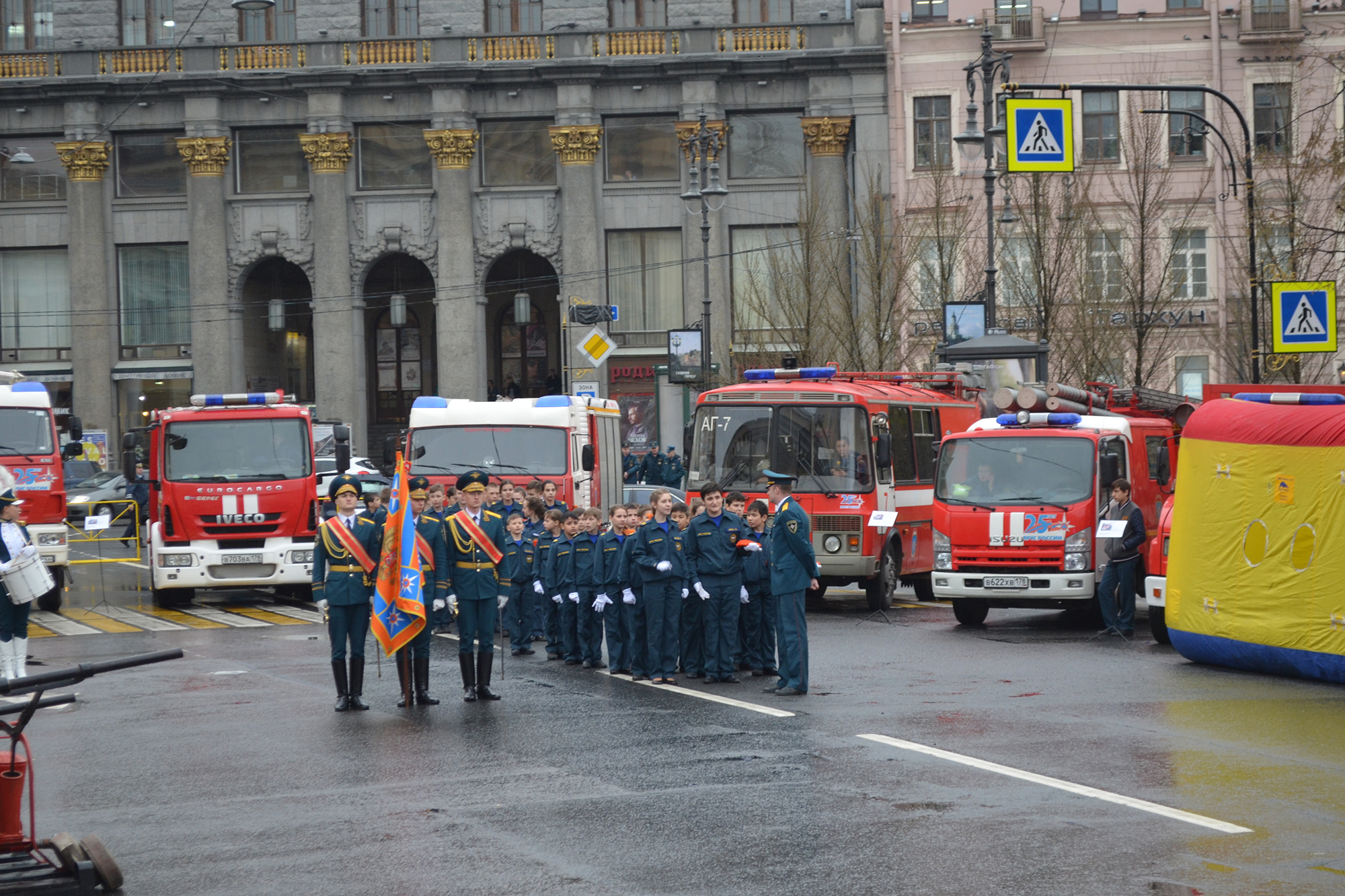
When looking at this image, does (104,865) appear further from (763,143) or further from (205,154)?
(205,154)

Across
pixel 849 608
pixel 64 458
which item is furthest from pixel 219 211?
pixel 849 608

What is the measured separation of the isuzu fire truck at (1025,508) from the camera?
64.6ft

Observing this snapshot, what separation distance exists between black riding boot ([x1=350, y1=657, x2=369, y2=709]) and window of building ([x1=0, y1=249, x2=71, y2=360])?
138 ft

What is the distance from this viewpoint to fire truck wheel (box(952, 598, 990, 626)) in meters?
20.5

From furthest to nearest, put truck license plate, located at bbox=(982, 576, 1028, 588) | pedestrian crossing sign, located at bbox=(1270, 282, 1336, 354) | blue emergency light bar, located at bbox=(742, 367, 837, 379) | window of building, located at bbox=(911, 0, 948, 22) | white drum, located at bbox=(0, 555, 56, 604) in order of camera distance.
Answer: window of building, located at bbox=(911, 0, 948, 22) → blue emergency light bar, located at bbox=(742, 367, 837, 379) → truck license plate, located at bbox=(982, 576, 1028, 588) → pedestrian crossing sign, located at bbox=(1270, 282, 1336, 354) → white drum, located at bbox=(0, 555, 56, 604)

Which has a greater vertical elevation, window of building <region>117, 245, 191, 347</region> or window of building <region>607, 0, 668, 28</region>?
window of building <region>607, 0, 668, 28</region>

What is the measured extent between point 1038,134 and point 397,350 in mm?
39426

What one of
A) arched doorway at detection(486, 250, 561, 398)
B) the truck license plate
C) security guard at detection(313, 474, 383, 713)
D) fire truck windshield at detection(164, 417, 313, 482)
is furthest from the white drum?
arched doorway at detection(486, 250, 561, 398)

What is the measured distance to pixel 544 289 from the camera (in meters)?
56.4

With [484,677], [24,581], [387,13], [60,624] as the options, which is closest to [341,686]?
[484,677]

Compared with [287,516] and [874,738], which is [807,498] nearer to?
[287,516]

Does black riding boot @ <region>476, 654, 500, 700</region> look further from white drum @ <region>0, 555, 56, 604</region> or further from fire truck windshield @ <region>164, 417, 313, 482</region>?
fire truck windshield @ <region>164, 417, 313, 482</region>

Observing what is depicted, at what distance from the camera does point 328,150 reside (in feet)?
164

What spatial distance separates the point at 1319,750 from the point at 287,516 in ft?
51.3
